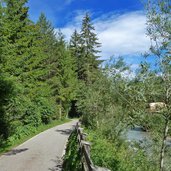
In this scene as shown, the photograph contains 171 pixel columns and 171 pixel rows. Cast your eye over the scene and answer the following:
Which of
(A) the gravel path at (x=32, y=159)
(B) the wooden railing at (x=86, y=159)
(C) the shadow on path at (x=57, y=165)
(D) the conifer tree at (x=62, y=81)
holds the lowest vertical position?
(C) the shadow on path at (x=57, y=165)

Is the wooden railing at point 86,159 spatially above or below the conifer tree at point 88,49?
below

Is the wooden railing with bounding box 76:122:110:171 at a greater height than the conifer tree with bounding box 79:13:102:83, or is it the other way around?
the conifer tree with bounding box 79:13:102:83

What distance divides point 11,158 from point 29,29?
61.0 feet

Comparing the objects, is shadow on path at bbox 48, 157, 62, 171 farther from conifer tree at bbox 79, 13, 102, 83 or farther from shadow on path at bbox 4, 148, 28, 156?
conifer tree at bbox 79, 13, 102, 83

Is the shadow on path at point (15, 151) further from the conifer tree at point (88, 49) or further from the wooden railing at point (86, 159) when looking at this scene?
the conifer tree at point (88, 49)

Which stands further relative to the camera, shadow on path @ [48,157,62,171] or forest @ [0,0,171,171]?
shadow on path @ [48,157,62,171]

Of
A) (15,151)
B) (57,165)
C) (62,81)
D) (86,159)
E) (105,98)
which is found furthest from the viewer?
(62,81)

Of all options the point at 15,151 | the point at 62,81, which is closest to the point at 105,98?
the point at 15,151

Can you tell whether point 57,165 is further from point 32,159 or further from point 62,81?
point 62,81

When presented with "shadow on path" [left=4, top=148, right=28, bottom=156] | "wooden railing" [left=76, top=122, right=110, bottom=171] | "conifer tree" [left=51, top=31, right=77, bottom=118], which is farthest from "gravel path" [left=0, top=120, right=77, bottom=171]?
"conifer tree" [left=51, top=31, right=77, bottom=118]

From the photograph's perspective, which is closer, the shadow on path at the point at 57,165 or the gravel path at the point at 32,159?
the shadow on path at the point at 57,165

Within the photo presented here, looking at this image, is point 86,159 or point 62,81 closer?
point 86,159

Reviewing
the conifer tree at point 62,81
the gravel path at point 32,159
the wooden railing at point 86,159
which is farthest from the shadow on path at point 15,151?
the conifer tree at point 62,81

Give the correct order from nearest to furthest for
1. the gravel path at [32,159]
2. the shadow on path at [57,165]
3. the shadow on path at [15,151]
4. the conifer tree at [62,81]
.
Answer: the shadow on path at [57,165]
the gravel path at [32,159]
the shadow on path at [15,151]
the conifer tree at [62,81]
